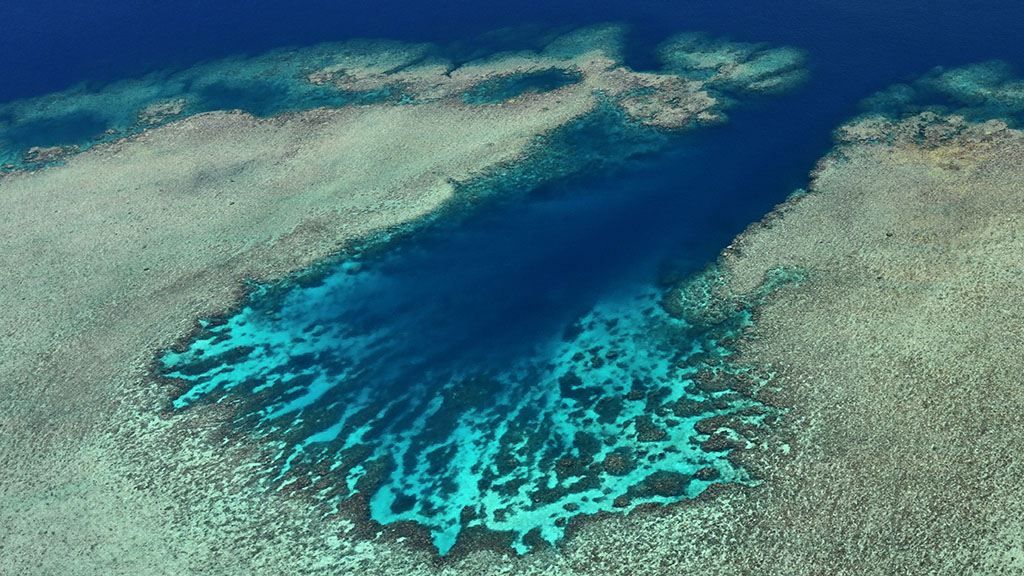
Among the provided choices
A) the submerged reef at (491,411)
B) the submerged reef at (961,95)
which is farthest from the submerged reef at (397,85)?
the submerged reef at (491,411)

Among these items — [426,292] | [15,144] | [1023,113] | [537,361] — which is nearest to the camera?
[537,361]

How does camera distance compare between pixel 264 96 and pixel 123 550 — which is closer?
pixel 123 550

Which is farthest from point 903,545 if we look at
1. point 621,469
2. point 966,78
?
point 966,78

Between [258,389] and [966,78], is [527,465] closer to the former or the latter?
[258,389]

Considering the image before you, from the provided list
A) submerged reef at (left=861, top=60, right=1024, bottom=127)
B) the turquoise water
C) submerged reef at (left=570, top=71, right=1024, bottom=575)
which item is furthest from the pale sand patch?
the turquoise water

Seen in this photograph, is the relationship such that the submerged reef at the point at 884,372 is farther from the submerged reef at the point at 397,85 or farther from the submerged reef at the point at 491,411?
the submerged reef at the point at 397,85

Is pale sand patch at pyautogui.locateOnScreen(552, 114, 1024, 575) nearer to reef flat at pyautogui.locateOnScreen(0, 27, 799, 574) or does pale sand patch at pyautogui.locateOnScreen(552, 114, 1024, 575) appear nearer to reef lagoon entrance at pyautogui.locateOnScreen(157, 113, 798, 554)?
reef lagoon entrance at pyautogui.locateOnScreen(157, 113, 798, 554)

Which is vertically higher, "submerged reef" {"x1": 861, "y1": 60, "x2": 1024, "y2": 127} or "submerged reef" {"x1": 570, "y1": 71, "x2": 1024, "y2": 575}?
"submerged reef" {"x1": 861, "y1": 60, "x2": 1024, "y2": 127}
